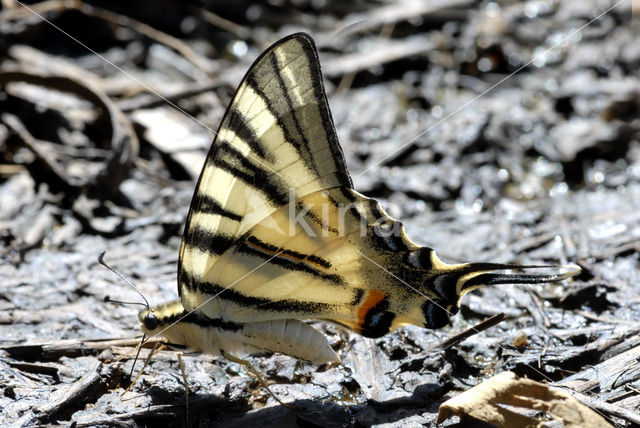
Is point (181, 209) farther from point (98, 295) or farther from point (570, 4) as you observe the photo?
point (570, 4)

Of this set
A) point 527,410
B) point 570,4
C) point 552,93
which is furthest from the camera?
point 570,4

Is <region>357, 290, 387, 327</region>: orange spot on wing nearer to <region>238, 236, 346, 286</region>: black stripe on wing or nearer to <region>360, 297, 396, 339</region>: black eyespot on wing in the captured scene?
<region>360, 297, 396, 339</region>: black eyespot on wing

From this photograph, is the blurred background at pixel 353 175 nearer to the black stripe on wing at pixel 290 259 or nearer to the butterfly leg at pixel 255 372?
the butterfly leg at pixel 255 372

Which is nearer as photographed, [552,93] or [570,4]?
[552,93]

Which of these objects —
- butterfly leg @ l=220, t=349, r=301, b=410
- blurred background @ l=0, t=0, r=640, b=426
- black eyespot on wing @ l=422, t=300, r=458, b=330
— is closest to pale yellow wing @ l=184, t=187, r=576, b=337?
black eyespot on wing @ l=422, t=300, r=458, b=330

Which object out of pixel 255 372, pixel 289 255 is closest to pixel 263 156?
pixel 289 255

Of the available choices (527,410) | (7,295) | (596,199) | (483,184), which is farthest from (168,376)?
(596,199)

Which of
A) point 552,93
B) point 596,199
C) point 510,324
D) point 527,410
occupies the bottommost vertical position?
point 527,410
